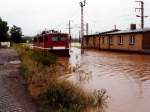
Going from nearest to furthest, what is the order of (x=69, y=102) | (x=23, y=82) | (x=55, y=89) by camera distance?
(x=69, y=102)
(x=55, y=89)
(x=23, y=82)

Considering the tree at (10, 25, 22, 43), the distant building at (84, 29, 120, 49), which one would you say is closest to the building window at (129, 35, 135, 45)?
the distant building at (84, 29, 120, 49)

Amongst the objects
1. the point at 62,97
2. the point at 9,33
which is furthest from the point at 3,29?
the point at 62,97

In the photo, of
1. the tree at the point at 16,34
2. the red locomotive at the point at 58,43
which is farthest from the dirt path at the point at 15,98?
the tree at the point at 16,34

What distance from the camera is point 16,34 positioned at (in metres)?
95.7

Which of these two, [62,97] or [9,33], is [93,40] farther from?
[62,97]

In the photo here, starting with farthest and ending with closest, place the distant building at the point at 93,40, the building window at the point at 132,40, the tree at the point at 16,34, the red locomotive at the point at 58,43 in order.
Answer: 1. the tree at the point at 16,34
2. the distant building at the point at 93,40
3. the building window at the point at 132,40
4. the red locomotive at the point at 58,43

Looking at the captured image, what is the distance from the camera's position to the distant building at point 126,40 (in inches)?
1628

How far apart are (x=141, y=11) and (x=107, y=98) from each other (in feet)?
162

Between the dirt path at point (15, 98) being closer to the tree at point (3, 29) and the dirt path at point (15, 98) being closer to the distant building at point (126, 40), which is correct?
the distant building at point (126, 40)

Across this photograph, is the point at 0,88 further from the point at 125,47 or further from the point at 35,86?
the point at 125,47

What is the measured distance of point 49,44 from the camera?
124 feet

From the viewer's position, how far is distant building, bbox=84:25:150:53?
41344 mm

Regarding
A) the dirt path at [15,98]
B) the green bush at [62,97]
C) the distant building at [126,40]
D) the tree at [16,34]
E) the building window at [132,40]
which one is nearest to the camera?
the dirt path at [15,98]

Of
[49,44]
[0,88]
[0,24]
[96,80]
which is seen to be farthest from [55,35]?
[0,24]
